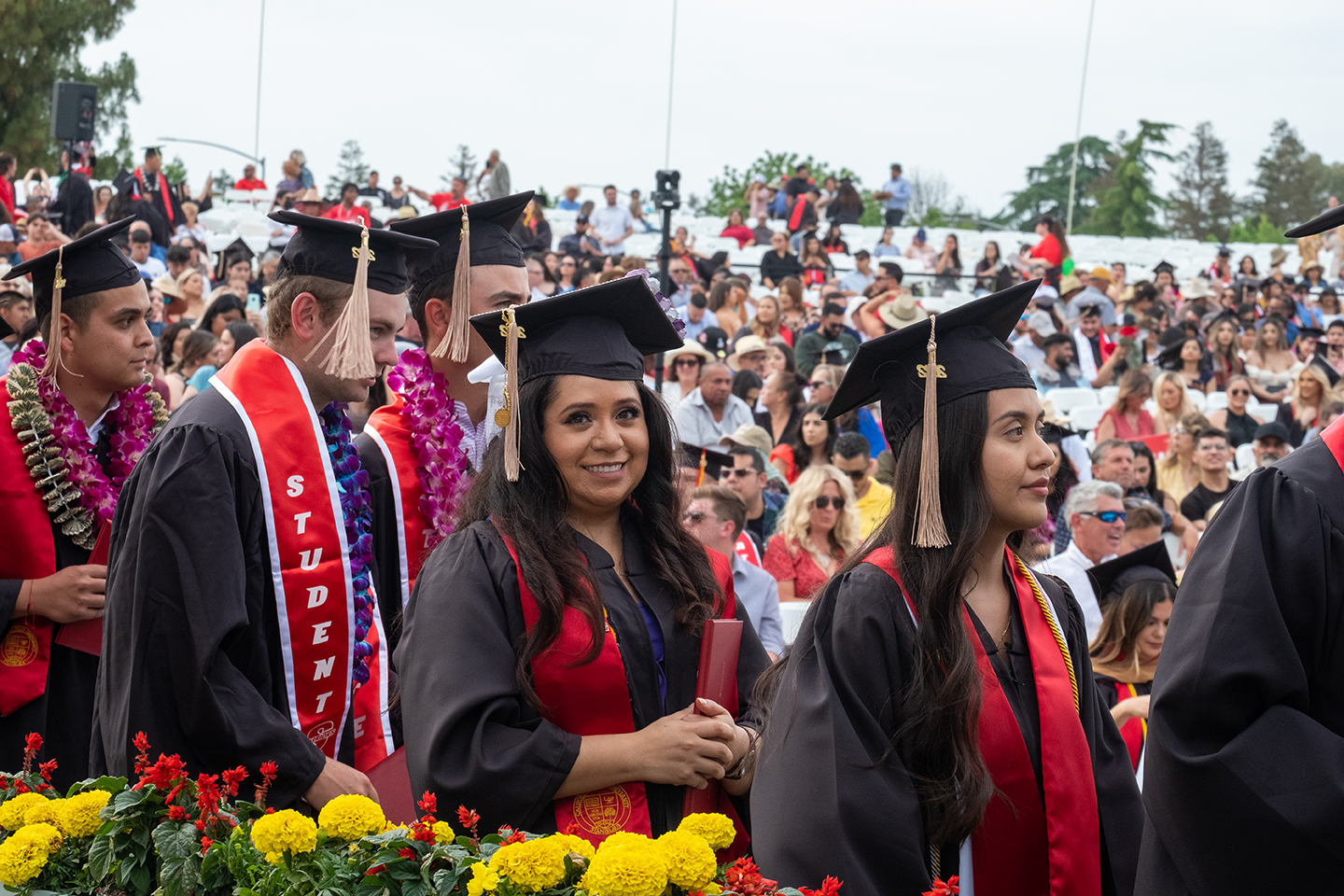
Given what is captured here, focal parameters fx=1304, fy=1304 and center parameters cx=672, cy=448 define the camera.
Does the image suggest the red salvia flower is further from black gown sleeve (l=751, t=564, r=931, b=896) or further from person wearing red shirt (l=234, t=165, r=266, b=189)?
person wearing red shirt (l=234, t=165, r=266, b=189)

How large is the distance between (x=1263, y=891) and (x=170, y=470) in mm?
2225

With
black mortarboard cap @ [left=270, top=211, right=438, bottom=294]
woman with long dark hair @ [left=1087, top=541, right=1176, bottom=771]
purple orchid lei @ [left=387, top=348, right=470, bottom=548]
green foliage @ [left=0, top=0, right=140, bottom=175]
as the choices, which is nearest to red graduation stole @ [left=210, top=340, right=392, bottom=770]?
black mortarboard cap @ [left=270, top=211, right=438, bottom=294]

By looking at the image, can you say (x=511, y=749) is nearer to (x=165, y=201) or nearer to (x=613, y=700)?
(x=613, y=700)

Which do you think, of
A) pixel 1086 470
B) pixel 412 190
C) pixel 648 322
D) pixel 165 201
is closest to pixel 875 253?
pixel 412 190

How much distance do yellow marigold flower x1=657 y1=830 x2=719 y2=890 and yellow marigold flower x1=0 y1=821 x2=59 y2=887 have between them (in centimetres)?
108

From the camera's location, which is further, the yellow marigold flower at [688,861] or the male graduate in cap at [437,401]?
the male graduate in cap at [437,401]

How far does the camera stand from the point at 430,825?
208 centimetres

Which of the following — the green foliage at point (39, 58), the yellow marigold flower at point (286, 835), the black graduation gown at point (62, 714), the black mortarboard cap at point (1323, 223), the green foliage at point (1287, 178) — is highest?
the green foliage at point (1287, 178)

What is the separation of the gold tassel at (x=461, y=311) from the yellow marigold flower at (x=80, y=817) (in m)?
1.52

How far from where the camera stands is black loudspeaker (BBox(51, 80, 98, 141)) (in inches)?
640

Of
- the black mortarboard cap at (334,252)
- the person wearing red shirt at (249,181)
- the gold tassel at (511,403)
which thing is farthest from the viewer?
the person wearing red shirt at (249,181)

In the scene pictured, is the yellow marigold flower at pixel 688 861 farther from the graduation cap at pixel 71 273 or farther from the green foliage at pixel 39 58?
the green foliage at pixel 39 58

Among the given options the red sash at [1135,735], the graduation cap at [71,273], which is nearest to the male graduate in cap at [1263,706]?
the red sash at [1135,735]

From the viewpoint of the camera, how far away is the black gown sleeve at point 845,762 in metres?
2.29
